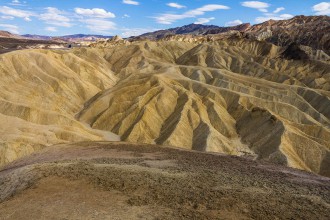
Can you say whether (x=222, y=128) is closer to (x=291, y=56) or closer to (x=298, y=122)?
(x=298, y=122)

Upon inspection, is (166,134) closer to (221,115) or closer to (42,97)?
(221,115)

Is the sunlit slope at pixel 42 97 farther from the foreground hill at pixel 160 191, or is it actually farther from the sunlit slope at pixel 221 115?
the foreground hill at pixel 160 191

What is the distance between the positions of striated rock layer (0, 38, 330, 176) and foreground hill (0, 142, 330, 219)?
66.6 ft

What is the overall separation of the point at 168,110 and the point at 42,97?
2387 cm

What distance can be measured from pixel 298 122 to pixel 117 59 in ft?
248

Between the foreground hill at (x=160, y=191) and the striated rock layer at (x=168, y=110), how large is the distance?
20.3m

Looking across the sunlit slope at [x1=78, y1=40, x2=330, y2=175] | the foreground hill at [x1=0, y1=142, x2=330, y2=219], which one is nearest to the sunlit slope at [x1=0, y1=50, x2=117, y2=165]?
the sunlit slope at [x1=78, y1=40, x2=330, y2=175]

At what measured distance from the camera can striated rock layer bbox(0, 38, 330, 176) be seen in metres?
56.3

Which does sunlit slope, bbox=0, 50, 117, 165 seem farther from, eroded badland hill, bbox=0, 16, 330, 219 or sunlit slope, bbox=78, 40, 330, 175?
sunlit slope, bbox=78, 40, 330, 175

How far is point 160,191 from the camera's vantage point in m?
22.4

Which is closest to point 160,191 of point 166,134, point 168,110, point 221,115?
point 166,134

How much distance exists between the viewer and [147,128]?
63.8 metres

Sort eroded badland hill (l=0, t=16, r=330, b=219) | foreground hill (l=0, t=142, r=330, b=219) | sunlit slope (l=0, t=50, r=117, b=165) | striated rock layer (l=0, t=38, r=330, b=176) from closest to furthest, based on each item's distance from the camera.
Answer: foreground hill (l=0, t=142, r=330, b=219) < eroded badland hill (l=0, t=16, r=330, b=219) < sunlit slope (l=0, t=50, r=117, b=165) < striated rock layer (l=0, t=38, r=330, b=176)

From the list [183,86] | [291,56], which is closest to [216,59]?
[291,56]
